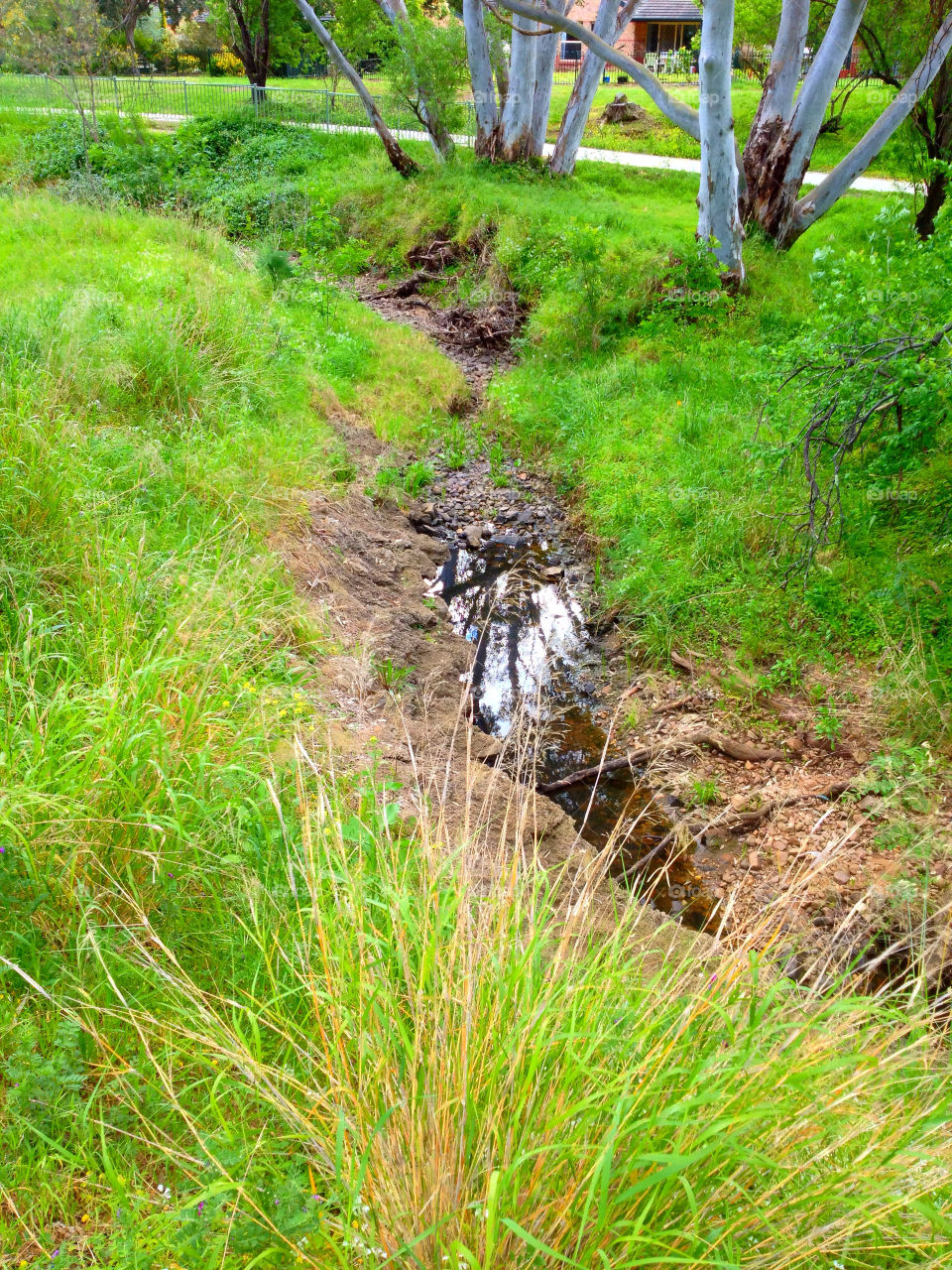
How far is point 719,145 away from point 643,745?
25.0 ft

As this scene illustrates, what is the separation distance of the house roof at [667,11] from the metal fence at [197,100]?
57.9ft

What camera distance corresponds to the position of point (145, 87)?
23.4 meters

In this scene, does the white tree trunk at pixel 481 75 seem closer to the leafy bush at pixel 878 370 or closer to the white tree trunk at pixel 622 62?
the white tree trunk at pixel 622 62

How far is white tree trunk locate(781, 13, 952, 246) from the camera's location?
1016 cm

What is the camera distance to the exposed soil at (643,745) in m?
4.36

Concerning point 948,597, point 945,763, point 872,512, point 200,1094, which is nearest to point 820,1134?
point 200,1094

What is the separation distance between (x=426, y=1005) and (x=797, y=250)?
43.7ft

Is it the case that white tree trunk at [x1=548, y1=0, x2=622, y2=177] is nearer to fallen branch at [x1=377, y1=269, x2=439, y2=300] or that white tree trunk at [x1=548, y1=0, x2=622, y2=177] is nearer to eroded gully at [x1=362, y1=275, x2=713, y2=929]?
fallen branch at [x1=377, y1=269, x2=439, y2=300]

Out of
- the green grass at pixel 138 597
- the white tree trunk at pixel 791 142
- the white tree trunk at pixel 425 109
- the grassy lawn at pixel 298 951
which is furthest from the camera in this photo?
the white tree trunk at pixel 425 109

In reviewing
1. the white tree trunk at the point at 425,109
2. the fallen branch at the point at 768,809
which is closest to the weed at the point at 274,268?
the white tree trunk at the point at 425,109

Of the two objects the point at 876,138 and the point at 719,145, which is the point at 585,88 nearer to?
the point at 876,138

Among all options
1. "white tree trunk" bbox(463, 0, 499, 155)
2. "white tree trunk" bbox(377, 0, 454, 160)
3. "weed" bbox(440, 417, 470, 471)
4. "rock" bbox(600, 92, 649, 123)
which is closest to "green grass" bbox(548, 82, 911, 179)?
"rock" bbox(600, 92, 649, 123)

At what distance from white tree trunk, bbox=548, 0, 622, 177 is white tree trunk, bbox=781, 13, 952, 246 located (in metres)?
4.78

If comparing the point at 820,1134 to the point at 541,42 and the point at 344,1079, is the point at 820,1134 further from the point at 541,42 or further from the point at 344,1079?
the point at 541,42
